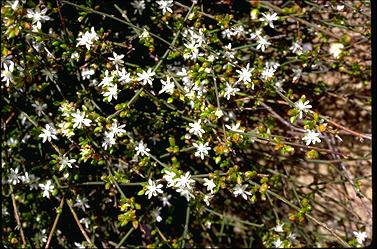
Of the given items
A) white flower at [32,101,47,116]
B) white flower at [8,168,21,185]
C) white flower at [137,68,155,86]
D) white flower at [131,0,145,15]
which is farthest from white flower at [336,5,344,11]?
white flower at [8,168,21,185]

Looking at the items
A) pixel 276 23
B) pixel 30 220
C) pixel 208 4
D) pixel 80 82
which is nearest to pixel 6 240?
pixel 30 220

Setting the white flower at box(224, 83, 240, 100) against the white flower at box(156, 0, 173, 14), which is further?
the white flower at box(156, 0, 173, 14)

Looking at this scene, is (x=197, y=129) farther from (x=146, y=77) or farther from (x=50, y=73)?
(x=50, y=73)

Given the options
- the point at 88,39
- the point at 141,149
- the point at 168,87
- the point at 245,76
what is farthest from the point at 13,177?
→ the point at 245,76

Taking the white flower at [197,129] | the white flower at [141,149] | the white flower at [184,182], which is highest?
the white flower at [197,129]

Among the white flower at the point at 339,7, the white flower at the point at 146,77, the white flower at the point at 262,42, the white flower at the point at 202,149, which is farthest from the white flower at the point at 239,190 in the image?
the white flower at the point at 339,7

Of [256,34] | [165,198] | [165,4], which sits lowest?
[165,198]

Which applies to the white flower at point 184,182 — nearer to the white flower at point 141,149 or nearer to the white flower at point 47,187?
the white flower at point 141,149

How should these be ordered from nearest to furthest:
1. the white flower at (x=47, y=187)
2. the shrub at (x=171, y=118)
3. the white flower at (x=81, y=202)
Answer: the shrub at (x=171, y=118) < the white flower at (x=47, y=187) < the white flower at (x=81, y=202)

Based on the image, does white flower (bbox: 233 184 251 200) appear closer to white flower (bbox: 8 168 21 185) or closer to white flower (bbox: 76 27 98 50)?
white flower (bbox: 76 27 98 50)

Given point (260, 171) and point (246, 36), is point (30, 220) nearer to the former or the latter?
point (260, 171)

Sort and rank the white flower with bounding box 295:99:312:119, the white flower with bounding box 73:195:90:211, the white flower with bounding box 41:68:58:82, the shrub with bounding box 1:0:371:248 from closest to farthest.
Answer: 1. the white flower with bounding box 295:99:312:119
2. the shrub with bounding box 1:0:371:248
3. the white flower with bounding box 41:68:58:82
4. the white flower with bounding box 73:195:90:211

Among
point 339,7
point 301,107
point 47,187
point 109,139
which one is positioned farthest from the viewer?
point 339,7

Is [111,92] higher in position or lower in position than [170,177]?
higher
